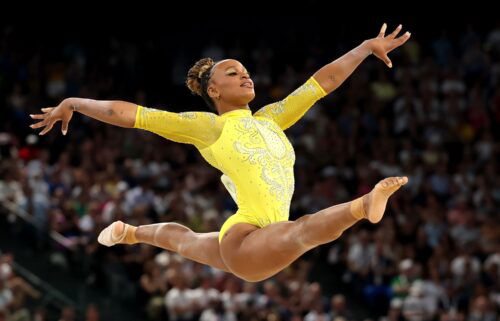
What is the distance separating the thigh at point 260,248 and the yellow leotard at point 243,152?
6.3 inches

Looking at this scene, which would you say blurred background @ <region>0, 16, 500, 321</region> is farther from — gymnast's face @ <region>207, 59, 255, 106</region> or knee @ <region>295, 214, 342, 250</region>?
knee @ <region>295, 214, 342, 250</region>

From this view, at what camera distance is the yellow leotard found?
24.6ft

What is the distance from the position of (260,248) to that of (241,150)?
31.0 inches

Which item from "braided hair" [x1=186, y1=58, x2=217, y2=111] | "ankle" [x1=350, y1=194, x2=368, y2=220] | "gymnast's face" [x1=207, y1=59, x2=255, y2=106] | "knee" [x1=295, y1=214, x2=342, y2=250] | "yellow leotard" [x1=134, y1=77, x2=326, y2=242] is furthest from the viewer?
"braided hair" [x1=186, y1=58, x2=217, y2=111]

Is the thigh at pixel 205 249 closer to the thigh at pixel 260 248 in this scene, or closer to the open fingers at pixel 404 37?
the thigh at pixel 260 248

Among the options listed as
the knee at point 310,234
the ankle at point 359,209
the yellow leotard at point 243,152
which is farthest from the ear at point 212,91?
the ankle at point 359,209

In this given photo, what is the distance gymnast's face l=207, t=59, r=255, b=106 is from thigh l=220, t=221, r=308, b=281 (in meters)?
0.92

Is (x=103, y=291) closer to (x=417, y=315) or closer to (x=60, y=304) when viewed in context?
(x=60, y=304)

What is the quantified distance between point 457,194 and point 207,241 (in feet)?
26.3

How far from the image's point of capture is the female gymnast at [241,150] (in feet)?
23.4

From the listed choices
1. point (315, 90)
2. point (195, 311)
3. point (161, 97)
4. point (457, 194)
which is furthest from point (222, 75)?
point (161, 97)

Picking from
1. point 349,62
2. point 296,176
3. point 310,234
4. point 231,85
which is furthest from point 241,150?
point 296,176

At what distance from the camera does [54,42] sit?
1909 cm

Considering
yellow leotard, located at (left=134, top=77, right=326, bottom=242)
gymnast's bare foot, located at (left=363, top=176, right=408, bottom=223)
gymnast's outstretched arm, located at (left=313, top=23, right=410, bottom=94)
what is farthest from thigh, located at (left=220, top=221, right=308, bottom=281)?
gymnast's outstretched arm, located at (left=313, top=23, right=410, bottom=94)
